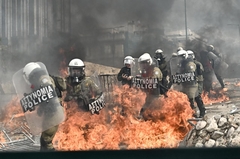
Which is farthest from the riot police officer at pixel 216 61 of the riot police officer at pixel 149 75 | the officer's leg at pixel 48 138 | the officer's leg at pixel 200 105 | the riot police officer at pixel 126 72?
the officer's leg at pixel 48 138

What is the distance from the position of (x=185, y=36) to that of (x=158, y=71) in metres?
0.61

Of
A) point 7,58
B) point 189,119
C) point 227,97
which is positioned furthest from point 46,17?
point 227,97

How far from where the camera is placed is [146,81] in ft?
16.7

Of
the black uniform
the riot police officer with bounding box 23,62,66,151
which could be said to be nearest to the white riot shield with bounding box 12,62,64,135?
the riot police officer with bounding box 23,62,66,151

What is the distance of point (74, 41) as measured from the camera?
5.00 metres

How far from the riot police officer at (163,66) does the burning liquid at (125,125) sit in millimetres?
140

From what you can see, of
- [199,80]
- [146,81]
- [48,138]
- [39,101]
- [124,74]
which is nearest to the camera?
[39,101]

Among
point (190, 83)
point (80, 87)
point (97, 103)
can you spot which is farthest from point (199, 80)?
point (80, 87)

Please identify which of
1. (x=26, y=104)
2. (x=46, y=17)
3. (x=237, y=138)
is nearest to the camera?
(x=237, y=138)

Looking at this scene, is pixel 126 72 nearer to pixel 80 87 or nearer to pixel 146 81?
pixel 146 81

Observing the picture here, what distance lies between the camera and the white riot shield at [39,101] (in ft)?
14.8

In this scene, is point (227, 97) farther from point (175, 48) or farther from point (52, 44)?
point (52, 44)

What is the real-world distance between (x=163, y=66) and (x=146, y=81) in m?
0.34

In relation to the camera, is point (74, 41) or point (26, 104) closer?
point (26, 104)
